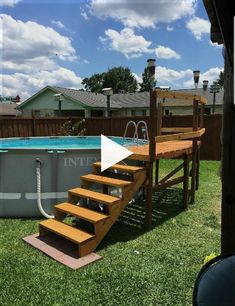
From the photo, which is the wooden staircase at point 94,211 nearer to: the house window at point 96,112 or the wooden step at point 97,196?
the wooden step at point 97,196

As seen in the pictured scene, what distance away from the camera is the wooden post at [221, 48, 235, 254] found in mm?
2451

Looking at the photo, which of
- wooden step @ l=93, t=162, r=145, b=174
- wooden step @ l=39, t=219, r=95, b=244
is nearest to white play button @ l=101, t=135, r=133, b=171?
wooden step @ l=93, t=162, r=145, b=174

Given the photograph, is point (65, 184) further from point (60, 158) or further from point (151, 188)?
point (151, 188)

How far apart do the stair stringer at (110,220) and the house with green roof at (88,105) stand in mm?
20936

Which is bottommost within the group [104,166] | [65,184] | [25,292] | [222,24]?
[25,292]

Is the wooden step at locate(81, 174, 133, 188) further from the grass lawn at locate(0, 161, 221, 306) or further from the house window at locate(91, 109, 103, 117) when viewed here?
the house window at locate(91, 109, 103, 117)

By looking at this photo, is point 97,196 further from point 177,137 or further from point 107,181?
point 177,137

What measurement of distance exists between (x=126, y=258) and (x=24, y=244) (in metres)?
1.29

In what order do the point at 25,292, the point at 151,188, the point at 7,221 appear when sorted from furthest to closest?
1. the point at 7,221
2. the point at 151,188
3. the point at 25,292

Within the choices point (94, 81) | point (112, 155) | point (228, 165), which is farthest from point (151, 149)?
point (94, 81)

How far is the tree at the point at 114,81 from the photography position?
63812 mm

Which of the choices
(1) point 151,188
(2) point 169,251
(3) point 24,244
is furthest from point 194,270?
(3) point 24,244

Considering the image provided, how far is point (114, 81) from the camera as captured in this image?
63.6m

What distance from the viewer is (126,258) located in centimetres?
376
